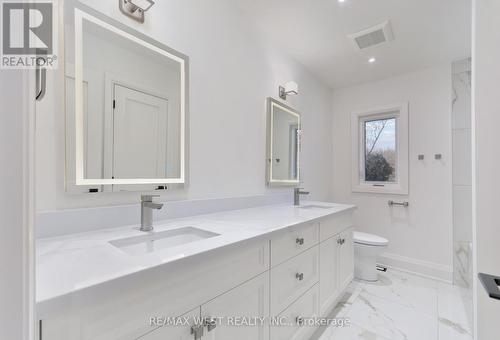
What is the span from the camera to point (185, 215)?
1365 mm

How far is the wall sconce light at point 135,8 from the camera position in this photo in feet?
3.65

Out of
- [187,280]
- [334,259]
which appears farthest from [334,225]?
[187,280]

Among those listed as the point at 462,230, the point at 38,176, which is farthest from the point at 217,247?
the point at 462,230

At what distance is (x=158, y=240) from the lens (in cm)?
107

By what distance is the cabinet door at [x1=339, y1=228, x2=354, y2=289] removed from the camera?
1910mm

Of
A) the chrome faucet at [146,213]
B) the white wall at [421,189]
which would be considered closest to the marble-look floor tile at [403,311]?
the white wall at [421,189]

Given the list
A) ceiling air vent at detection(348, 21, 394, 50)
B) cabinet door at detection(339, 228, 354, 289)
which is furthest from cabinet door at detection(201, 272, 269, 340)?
ceiling air vent at detection(348, 21, 394, 50)

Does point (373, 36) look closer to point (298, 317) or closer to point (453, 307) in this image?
point (298, 317)

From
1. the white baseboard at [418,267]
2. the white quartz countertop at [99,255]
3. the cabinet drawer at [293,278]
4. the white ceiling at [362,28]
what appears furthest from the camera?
the white baseboard at [418,267]

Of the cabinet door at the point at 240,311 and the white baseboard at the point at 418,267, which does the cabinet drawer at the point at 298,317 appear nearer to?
the cabinet door at the point at 240,311

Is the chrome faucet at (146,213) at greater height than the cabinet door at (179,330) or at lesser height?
greater

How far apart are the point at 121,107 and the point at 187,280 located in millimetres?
883

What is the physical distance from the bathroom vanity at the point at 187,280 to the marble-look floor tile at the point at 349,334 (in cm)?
21

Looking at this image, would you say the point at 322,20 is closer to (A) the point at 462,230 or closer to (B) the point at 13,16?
(B) the point at 13,16
